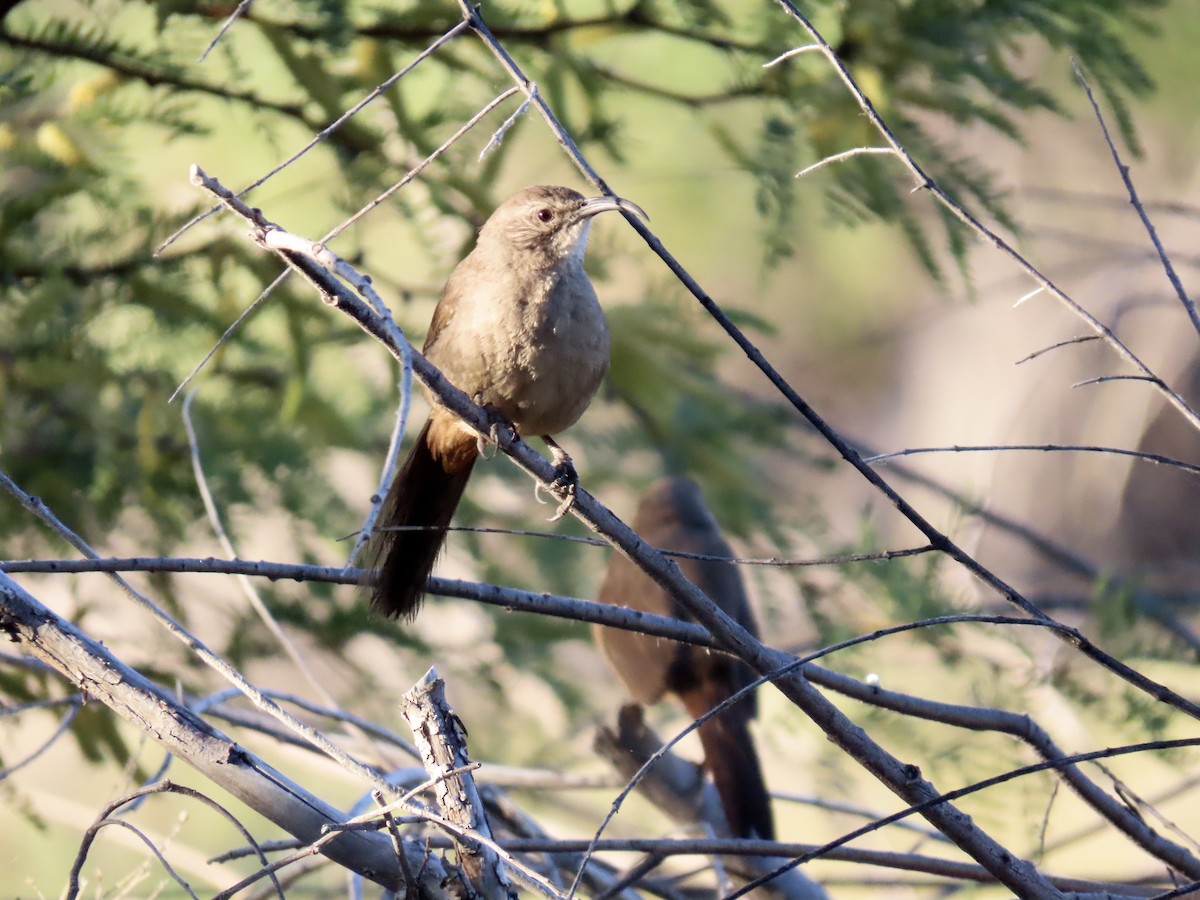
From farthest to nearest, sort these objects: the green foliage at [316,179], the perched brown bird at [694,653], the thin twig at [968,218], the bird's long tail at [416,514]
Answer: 1. the perched brown bird at [694,653]
2. the green foliage at [316,179]
3. the bird's long tail at [416,514]
4. the thin twig at [968,218]

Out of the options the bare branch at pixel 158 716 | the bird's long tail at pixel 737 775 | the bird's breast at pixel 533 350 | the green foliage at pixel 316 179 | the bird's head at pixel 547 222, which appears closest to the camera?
the bare branch at pixel 158 716

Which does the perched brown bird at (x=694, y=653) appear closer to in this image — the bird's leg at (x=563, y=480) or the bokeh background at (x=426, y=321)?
the bokeh background at (x=426, y=321)

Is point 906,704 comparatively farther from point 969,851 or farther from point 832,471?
point 832,471

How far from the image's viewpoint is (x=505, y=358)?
3.24 metres

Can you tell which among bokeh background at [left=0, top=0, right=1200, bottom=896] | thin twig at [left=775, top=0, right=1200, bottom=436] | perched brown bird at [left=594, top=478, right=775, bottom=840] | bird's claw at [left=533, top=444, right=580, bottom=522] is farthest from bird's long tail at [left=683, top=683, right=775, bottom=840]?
thin twig at [left=775, top=0, right=1200, bottom=436]

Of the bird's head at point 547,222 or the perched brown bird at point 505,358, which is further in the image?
the bird's head at point 547,222

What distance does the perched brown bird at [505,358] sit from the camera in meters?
3.20

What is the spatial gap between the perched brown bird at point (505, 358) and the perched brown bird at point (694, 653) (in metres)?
1.39

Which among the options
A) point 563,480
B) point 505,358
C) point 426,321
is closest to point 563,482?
point 563,480

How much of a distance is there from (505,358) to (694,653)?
88.6 inches

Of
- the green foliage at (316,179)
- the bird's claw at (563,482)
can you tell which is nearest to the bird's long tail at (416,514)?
the bird's claw at (563,482)

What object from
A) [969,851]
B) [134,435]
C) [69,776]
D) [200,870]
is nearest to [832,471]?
[134,435]

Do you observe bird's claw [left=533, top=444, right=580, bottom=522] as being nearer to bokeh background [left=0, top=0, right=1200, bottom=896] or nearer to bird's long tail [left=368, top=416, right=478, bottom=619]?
bird's long tail [left=368, top=416, right=478, bottom=619]

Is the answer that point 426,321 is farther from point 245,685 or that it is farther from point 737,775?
point 245,685
